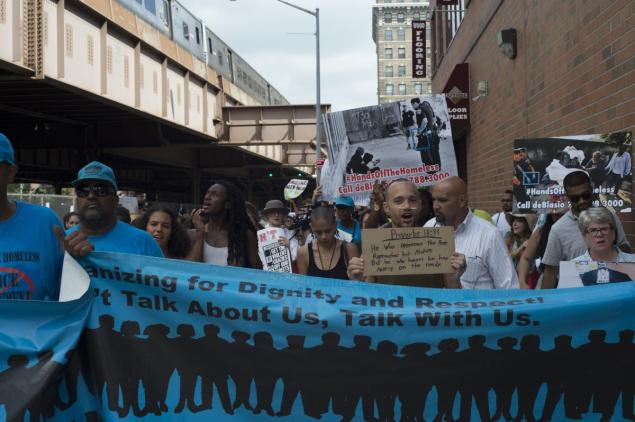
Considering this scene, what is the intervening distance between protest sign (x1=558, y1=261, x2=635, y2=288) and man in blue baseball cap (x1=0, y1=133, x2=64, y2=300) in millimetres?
2819

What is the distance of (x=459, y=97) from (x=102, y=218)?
419 inches

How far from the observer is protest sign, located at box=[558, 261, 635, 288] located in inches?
153

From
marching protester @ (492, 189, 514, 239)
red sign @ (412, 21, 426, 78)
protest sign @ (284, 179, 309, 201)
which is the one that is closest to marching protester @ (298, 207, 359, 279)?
marching protester @ (492, 189, 514, 239)

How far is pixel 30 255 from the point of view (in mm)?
3289

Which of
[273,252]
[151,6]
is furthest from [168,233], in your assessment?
[151,6]

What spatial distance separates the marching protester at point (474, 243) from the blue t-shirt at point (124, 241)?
165 centimetres

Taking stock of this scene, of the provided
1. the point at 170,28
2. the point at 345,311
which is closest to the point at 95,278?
the point at 345,311

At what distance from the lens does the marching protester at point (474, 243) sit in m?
3.99

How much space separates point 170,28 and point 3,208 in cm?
1689

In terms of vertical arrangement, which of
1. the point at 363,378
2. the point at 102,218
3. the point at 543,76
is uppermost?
the point at 543,76

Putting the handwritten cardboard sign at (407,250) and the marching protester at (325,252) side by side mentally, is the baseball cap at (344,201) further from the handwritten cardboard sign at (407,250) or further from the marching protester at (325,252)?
the handwritten cardboard sign at (407,250)

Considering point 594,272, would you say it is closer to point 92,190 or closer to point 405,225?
point 405,225

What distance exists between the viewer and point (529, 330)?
10.1 feet

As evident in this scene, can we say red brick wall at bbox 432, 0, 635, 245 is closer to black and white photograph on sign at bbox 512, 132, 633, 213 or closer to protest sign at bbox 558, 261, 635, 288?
black and white photograph on sign at bbox 512, 132, 633, 213
